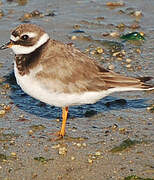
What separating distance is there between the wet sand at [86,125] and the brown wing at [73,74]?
68 cm

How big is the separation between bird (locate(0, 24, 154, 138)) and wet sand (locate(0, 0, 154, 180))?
428 mm

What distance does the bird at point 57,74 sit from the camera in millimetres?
6711

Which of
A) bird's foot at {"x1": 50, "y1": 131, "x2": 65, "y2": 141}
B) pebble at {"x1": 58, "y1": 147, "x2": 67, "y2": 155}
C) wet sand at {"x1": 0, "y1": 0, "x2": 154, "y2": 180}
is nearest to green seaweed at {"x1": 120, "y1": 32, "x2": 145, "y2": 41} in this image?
wet sand at {"x1": 0, "y1": 0, "x2": 154, "y2": 180}

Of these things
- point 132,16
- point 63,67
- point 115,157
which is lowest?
point 132,16

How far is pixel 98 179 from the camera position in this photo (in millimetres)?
5973

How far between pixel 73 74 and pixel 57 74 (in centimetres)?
22

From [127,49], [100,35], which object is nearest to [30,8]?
[100,35]

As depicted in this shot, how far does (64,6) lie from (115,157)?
6083 millimetres

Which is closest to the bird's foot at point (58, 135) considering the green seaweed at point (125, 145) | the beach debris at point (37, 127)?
the beach debris at point (37, 127)

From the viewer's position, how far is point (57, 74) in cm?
675

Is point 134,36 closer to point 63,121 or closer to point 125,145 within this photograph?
point 63,121

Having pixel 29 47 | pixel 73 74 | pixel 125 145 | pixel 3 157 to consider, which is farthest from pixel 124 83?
pixel 3 157

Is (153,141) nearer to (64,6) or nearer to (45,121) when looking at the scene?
(45,121)

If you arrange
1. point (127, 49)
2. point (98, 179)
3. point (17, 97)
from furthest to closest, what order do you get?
point (127, 49) → point (17, 97) → point (98, 179)
